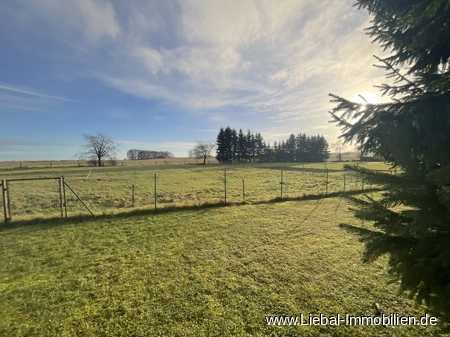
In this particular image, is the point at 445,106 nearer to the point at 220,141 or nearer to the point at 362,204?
the point at 362,204

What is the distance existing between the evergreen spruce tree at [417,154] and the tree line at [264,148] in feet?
206

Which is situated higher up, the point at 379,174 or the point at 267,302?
the point at 379,174

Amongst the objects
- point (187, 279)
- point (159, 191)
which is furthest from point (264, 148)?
point (187, 279)

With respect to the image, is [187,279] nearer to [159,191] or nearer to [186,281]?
[186,281]

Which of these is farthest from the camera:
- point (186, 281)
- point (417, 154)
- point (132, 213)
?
point (132, 213)

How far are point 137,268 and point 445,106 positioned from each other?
5250 mm

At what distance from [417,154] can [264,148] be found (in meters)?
64.9

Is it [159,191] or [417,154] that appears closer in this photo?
[417,154]

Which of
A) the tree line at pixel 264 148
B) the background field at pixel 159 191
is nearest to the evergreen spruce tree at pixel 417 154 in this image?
the background field at pixel 159 191

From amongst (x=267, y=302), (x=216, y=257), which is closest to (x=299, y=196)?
(x=216, y=257)

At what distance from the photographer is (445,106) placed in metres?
1.42

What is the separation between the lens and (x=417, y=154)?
4.94 feet

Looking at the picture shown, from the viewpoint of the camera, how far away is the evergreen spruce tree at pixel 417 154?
1374 mm

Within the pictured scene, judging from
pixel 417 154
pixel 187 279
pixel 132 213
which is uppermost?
pixel 417 154
